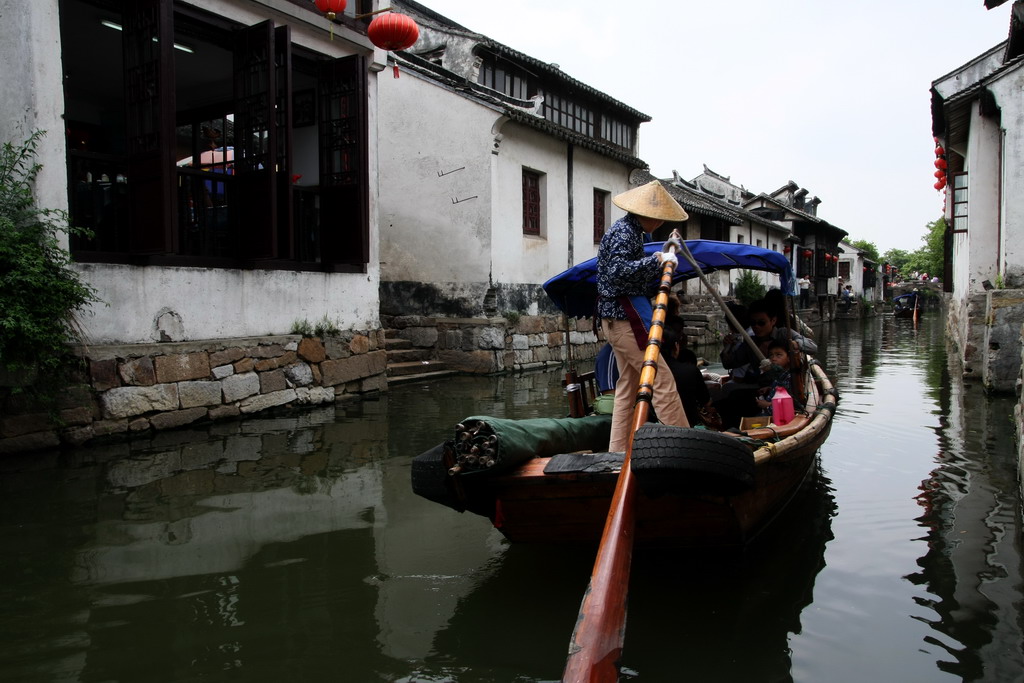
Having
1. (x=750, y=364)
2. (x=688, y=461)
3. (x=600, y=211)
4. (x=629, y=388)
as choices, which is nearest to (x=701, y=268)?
(x=750, y=364)

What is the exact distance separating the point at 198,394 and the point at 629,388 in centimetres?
473

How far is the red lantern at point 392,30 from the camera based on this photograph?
8.72 m

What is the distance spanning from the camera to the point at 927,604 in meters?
3.49

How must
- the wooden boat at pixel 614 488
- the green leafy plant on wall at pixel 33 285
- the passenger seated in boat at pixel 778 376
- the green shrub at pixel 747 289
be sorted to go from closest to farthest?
the wooden boat at pixel 614 488 → the passenger seated in boat at pixel 778 376 → the green leafy plant on wall at pixel 33 285 → the green shrub at pixel 747 289

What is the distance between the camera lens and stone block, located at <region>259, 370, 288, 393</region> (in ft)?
26.4

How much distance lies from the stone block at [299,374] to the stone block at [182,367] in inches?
45.1

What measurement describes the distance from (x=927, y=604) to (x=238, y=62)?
7732 mm

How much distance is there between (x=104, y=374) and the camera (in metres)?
6.48

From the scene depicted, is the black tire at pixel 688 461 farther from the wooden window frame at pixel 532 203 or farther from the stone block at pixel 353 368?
Result: the wooden window frame at pixel 532 203

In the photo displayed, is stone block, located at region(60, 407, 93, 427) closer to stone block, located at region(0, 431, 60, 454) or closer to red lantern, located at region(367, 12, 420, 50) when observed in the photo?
stone block, located at region(0, 431, 60, 454)

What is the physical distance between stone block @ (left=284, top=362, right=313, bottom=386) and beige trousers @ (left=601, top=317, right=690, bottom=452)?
5.00 m

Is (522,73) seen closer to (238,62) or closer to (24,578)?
(238,62)

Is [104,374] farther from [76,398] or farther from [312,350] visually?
[312,350]

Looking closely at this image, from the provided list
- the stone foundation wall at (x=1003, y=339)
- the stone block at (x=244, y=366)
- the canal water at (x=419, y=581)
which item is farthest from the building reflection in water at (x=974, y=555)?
the stone block at (x=244, y=366)
